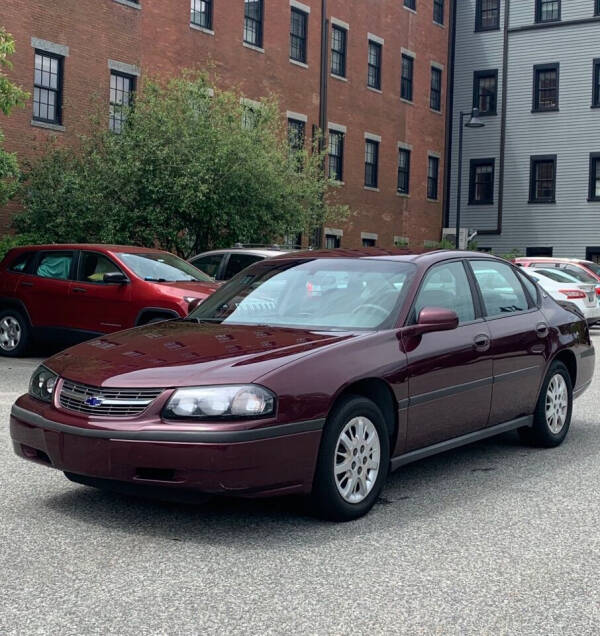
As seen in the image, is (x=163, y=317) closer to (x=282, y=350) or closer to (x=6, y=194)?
(x=6, y=194)

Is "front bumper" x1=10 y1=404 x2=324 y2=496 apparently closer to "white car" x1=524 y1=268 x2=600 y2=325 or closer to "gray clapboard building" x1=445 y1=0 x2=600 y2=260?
"white car" x1=524 y1=268 x2=600 y2=325

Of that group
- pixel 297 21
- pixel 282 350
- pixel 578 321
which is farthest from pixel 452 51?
pixel 282 350

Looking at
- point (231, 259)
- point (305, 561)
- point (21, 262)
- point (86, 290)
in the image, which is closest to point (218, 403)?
point (305, 561)

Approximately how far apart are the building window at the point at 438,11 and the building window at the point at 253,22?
12489 millimetres

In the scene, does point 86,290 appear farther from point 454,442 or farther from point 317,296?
point 454,442

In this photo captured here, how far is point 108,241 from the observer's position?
2033 centimetres

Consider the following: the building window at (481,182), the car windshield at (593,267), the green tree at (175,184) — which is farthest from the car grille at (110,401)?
the building window at (481,182)

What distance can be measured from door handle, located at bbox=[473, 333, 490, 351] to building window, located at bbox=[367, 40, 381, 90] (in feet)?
100

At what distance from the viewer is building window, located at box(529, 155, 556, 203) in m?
42.5

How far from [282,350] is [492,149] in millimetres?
39360

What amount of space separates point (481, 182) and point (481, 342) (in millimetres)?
37808

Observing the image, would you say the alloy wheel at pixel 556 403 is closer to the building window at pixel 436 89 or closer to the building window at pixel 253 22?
the building window at pixel 253 22

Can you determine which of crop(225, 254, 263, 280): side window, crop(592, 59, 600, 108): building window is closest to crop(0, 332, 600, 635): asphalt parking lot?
crop(225, 254, 263, 280): side window

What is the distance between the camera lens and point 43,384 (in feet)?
19.0
